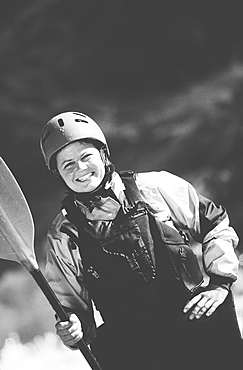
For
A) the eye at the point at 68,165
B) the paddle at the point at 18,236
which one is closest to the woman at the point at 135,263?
the eye at the point at 68,165

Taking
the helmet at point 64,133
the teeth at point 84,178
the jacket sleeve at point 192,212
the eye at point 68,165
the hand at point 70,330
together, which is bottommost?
the hand at point 70,330

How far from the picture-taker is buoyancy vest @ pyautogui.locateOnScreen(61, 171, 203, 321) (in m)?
2.62

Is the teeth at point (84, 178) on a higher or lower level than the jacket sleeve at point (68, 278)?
higher

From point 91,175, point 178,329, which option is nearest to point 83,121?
point 91,175

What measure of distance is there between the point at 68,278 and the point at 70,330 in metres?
0.23

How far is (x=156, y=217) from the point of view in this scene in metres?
2.69

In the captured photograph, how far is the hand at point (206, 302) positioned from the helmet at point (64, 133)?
724mm

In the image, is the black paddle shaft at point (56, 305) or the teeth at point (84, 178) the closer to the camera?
the black paddle shaft at point (56, 305)

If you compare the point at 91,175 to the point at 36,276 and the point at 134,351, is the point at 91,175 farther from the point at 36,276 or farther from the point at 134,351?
the point at 134,351

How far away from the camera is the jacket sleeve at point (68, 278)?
2736 millimetres

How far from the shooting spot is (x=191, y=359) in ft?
8.39

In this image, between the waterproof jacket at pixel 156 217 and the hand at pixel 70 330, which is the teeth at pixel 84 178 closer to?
the waterproof jacket at pixel 156 217

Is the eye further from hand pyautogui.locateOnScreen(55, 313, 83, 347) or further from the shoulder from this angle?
hand pyautogui.locateOnScreen(55, 313, 83, 347)

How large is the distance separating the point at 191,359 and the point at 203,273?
395mm
